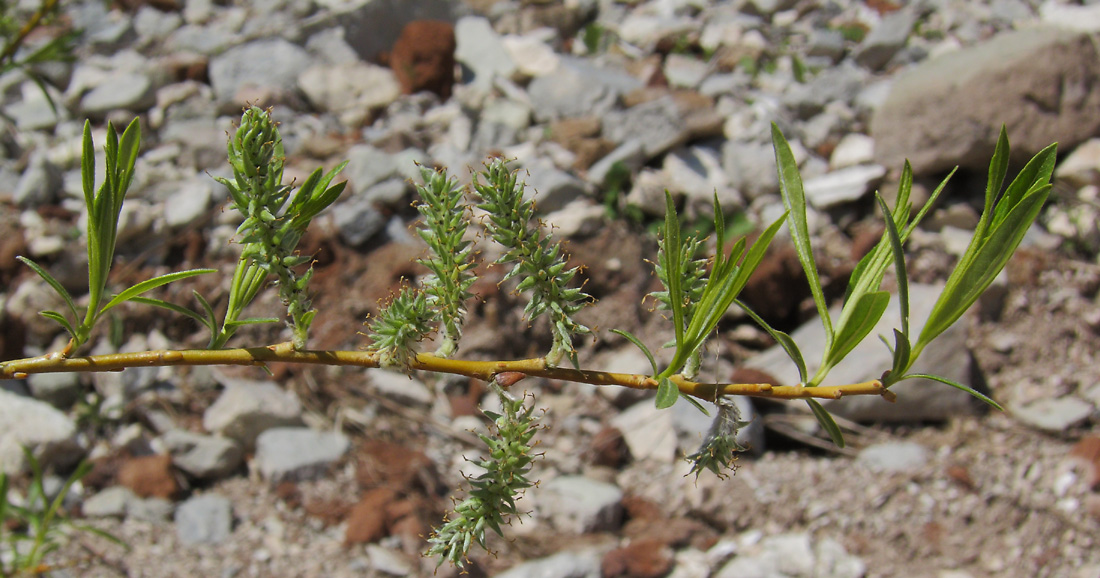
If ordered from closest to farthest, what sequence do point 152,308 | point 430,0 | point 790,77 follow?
1. point 152,308
2. point 790,77
3. point 430,0

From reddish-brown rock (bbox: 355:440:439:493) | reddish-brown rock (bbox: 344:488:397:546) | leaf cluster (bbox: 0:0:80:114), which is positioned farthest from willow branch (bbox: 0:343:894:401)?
reddish-brown rock (bbox: 355:440:439:493)

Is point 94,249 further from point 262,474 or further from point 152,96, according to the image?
point 152,96

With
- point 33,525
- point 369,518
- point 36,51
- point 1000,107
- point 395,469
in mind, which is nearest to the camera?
point 36,51

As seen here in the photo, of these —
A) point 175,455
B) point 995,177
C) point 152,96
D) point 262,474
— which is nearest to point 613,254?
point 262,474

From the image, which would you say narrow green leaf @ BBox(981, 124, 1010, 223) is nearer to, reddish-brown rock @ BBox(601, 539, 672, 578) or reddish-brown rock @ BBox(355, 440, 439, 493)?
reddish-brown rock @ BBox(601, 539, 672, 578)

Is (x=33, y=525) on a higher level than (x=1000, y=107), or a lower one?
lower

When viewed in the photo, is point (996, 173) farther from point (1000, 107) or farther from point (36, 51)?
point (1000, 107)

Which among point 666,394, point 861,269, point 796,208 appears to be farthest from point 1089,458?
point 666,394
